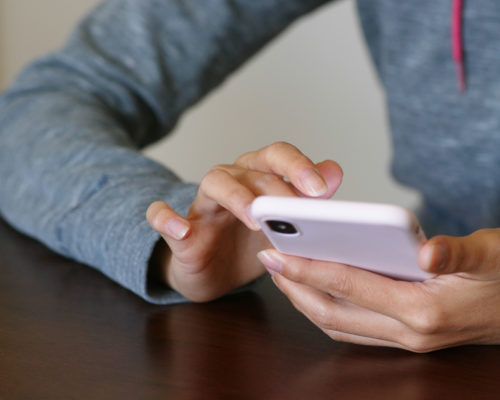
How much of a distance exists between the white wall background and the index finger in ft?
2.92

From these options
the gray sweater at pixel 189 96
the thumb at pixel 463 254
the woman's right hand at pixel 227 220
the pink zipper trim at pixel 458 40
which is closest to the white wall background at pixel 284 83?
the gray sweater at pixel 189 96

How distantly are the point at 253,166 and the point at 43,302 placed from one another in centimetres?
18

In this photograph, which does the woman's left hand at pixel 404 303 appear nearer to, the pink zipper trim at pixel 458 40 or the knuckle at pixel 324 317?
the knuckle at pixel 324 317

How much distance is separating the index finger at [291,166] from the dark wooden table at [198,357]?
0.10 m

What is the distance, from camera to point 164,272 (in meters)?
0.47

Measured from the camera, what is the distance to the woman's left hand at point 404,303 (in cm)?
35

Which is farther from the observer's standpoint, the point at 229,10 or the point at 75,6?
the point at 75,6

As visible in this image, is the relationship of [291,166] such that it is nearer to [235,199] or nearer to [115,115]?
[235,199]

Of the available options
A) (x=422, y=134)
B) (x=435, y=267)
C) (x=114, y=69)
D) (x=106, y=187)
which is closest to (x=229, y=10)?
(x=114, y=69)

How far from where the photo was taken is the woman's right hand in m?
0.37

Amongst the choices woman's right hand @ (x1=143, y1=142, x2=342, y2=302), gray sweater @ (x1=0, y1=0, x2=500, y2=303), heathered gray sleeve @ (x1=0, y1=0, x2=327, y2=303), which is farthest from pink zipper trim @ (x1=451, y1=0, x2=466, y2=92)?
woman's right hand @ (x1=143, y1=142, x2=342, y2=302)

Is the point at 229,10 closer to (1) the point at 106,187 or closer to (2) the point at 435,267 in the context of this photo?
(1) the point at 106,187

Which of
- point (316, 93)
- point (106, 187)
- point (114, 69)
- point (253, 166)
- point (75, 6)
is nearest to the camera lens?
point (253, 166)

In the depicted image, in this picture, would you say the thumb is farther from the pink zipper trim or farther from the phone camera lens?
the pink zipper trim
